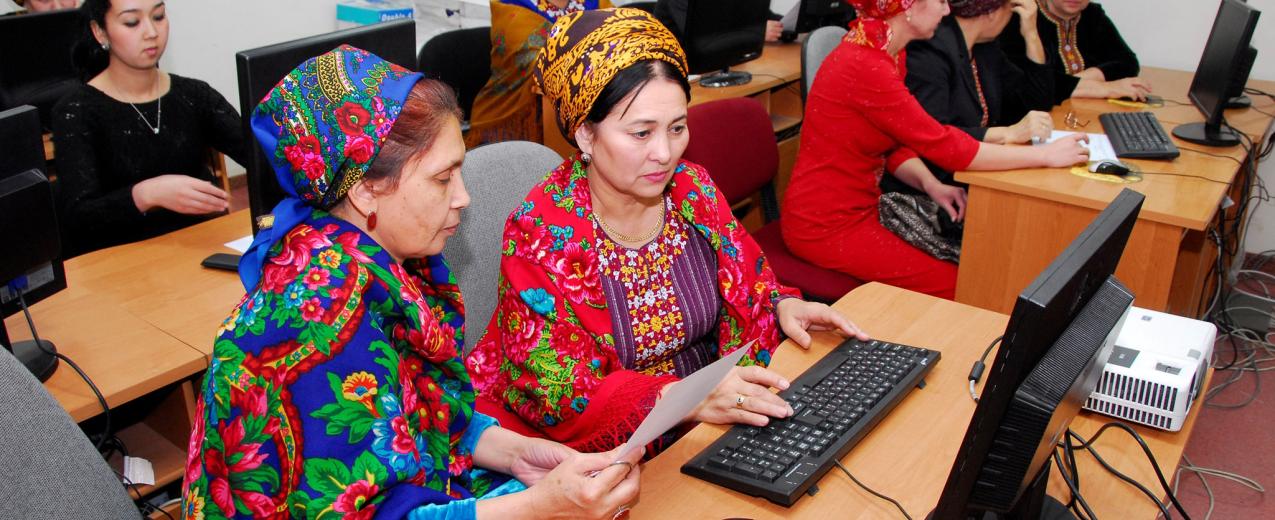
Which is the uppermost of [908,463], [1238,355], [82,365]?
[908,463]

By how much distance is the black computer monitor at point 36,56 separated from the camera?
10.1 feet

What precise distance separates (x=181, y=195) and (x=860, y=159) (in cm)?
158

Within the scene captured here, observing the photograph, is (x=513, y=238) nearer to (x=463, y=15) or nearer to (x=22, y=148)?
(x=22, y=148)

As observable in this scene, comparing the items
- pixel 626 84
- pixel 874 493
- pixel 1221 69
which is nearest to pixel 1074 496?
pixel 874 493

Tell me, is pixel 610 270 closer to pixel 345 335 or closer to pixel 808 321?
pixel 808 321

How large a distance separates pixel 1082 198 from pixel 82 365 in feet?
6.60

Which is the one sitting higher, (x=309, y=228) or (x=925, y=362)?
(x=309, y=228)

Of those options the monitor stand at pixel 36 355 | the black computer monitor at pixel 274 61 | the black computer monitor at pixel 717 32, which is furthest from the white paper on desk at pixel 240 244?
the black computer monitor at pixel 717 32

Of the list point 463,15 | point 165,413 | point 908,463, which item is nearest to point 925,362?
point 908,463

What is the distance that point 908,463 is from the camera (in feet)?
3.98

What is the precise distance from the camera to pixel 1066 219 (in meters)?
2.22

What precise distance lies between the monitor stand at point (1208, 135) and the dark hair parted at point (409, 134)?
2311 millimetres

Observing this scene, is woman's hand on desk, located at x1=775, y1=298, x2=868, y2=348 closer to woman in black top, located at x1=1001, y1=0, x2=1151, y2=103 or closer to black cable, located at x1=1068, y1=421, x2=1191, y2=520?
black cable, located at x1=1068, y1=421, x2=1191, y2=520

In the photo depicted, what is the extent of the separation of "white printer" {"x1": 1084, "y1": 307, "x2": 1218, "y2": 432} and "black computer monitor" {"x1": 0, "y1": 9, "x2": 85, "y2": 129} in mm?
3094
